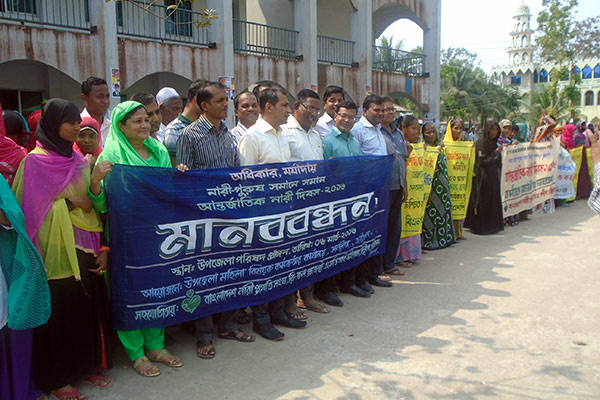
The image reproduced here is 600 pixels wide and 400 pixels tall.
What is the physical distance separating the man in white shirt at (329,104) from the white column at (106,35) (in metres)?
5.80

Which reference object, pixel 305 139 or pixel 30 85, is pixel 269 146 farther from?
pixel 30 85

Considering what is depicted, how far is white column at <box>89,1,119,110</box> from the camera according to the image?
1016 centimetres

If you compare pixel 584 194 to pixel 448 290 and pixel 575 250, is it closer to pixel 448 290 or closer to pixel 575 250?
pixel 575 250

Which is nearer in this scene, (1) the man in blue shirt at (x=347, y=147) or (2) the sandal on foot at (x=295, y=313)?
(2) the sandal on foot at (x=295, y=313)

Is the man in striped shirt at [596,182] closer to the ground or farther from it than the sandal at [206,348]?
farther from it

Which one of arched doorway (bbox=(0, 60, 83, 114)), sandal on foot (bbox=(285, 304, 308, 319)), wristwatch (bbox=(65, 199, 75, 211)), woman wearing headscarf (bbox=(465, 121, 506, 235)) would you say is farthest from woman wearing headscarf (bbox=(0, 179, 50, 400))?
arched doorway (bbox=(0, 60, 83, 114))

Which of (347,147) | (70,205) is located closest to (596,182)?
(347,147)

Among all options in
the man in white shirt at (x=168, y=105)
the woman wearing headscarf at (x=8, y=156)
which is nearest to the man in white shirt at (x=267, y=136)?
the man in white shirt at (x=168, y=105)

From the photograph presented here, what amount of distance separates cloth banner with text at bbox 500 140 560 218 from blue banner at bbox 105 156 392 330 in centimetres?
447

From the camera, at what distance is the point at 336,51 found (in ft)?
57.2

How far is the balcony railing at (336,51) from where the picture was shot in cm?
1711

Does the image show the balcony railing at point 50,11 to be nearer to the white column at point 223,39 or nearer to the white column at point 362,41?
the white column at point 223,39

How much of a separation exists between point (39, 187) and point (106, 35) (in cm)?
844

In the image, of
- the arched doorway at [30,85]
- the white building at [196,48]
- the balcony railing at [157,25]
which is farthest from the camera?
the balcony railing at [157,25]
